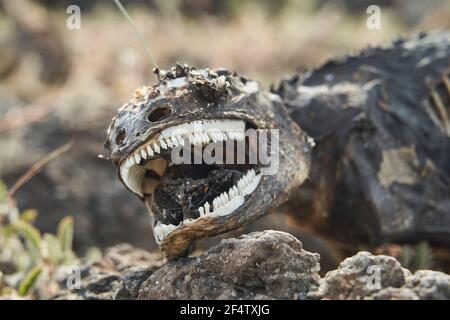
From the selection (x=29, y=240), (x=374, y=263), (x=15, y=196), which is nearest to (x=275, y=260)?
(x=374, y=263)

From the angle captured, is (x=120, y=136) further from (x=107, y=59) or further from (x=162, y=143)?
(x=107, y=59)

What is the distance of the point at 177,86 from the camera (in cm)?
355

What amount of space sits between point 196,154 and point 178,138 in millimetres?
427

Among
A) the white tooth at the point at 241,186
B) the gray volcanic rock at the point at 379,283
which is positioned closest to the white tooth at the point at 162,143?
the white tooth at the point at 241,186

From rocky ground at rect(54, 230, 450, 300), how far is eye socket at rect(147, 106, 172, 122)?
2.33ft

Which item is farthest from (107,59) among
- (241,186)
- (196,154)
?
(241,186)

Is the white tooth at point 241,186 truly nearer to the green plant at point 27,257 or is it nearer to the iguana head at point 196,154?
the iguana head at point 196,154

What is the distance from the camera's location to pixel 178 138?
3342 millimetres

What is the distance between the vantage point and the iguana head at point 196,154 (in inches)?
132

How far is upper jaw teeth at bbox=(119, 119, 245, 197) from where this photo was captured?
3324 mm

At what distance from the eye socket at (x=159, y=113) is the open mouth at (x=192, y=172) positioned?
9 cm
